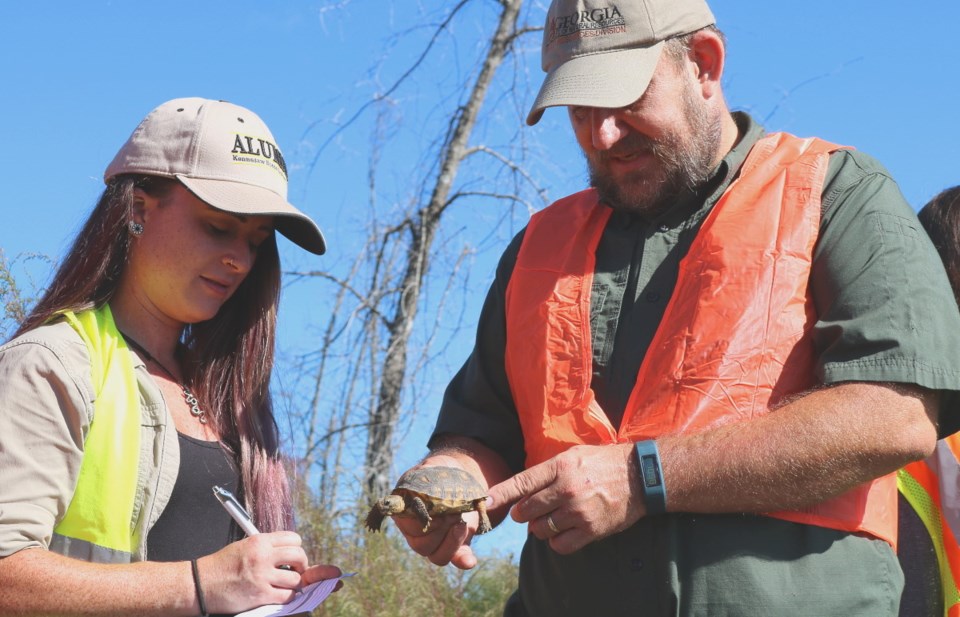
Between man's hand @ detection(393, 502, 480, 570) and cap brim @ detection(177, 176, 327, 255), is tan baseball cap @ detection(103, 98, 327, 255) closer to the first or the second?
cap brim @ detection(177, 176, 327, 255)

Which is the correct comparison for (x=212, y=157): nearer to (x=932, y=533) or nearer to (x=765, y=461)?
(x=765, y=461)

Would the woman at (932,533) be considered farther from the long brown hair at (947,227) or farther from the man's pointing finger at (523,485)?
the man's pointing finger at (523,485)

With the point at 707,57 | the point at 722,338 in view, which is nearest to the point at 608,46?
the point at 707,57

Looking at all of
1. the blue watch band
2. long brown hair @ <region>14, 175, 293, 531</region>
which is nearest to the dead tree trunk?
long brown hair @ <region>14, 175, 293, 531</region>

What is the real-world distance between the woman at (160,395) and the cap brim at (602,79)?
0.85 metres

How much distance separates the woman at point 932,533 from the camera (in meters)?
3.64

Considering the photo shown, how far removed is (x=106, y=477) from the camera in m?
2.91

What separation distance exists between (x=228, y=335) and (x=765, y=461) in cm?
174

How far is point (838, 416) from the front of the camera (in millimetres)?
2729

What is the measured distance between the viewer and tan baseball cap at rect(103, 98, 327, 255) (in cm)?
331

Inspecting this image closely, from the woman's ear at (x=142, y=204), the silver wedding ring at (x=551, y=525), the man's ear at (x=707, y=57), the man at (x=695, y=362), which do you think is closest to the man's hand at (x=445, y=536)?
the man at (x=695, y=362)

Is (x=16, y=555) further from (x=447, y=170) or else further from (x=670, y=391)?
(x=447, y=170)

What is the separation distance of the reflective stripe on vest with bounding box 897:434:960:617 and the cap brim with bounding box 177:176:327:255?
209 centimetres

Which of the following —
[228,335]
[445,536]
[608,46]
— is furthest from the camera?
[228,335]
